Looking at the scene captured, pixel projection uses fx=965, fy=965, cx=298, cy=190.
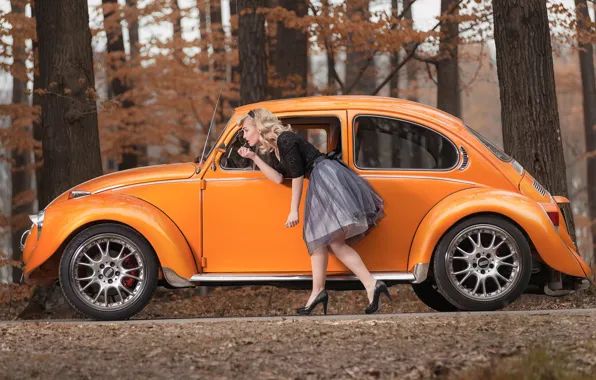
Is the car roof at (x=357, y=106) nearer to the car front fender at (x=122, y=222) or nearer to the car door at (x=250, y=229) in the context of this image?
the car door at (x=250, y=229)

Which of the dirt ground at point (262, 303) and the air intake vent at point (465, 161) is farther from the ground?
the air intake vent at point (465, 161)

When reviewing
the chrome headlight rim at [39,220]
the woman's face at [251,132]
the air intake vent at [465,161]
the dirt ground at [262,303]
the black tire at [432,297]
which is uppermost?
the woman's face at [251,132]

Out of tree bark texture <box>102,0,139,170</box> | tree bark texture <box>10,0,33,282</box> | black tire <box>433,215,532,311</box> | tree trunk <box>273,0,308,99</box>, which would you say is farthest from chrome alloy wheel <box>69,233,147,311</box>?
tree bark texture <box>102,0,139,170</box>

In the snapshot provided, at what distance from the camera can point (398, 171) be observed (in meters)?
8.42

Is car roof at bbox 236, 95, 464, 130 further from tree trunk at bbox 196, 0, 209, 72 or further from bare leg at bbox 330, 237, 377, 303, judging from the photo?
tree trunk at bbox 196, 0, 209, 72

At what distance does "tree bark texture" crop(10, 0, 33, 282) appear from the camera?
59.5 feet

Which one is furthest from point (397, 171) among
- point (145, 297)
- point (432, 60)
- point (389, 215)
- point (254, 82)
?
point (432, 60)

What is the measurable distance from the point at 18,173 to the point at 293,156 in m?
17.6

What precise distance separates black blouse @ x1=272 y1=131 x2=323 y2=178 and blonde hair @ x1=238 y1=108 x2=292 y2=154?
49mm

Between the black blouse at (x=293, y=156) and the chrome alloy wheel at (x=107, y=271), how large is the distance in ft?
4.71

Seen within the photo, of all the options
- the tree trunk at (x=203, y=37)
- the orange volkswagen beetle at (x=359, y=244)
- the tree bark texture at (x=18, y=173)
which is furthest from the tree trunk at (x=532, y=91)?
the tree trunk at (x=203, y=37)

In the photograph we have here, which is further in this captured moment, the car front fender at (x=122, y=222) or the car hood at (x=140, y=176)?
the car hood at (x=140, y=176)

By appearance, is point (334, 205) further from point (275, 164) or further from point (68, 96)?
point (68, 96)

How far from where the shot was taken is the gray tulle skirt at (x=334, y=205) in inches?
318
